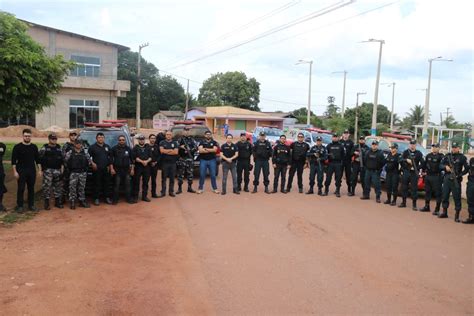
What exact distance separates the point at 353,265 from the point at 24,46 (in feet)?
35.2

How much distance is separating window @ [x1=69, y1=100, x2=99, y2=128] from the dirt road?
32657mm

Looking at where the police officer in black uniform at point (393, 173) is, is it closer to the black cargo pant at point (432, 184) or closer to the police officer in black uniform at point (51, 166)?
the black cargo pant at point (432, 184)

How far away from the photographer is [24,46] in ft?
40.1

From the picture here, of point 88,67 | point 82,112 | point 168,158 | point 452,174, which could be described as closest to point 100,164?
point 168,158

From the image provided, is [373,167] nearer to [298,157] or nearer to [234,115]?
[298,157]

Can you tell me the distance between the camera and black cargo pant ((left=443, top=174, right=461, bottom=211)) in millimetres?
9609

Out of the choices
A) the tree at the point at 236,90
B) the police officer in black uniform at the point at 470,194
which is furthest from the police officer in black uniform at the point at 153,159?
the tree at the point at 236,90

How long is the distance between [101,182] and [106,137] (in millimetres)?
1513

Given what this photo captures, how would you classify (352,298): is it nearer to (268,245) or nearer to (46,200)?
(268,245)

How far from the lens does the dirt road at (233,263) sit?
484 cm

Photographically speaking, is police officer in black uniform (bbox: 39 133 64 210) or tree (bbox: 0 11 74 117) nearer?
police officer in black uniform (bbox: 39 133 64 210)

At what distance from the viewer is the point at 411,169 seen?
10.9 meters

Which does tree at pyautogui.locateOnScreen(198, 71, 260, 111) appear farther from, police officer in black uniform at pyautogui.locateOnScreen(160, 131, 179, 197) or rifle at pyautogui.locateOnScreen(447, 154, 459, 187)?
rifle at pyautogui.locateOnScreen(447, 154, 459, 187)

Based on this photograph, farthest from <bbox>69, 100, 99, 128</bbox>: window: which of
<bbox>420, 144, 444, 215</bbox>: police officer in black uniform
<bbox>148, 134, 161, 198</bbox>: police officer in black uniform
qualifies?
<bbox>420, 144, 444, 215</bbox>: police officer in black uniform
